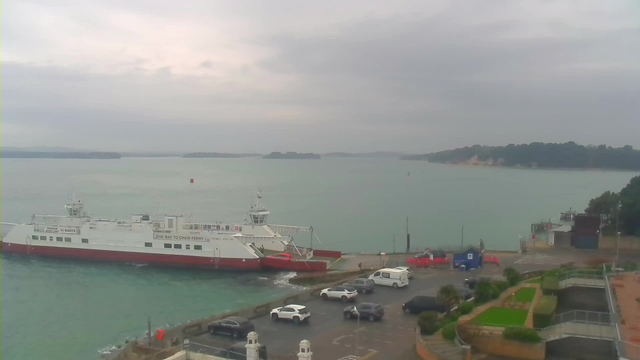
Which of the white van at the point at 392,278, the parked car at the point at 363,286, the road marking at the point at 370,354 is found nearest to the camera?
the road marking at the point at 370,354

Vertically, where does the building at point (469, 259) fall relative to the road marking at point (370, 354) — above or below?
above

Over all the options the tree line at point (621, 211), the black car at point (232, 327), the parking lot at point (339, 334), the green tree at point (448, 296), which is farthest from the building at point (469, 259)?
the black car at point (232, 327)

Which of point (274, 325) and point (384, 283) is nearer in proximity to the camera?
point (274, 325)

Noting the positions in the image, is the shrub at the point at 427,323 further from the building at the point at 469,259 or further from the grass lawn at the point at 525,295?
the building at the point at 469,259

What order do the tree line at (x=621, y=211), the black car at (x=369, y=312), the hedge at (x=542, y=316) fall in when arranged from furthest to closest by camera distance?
1. the tree line at (x=621, y=211)
2. the black car at (x=369, y=312)
3. the hedge at (x=542, y=316)

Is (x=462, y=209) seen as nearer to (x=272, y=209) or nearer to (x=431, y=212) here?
(x=431, y=212)

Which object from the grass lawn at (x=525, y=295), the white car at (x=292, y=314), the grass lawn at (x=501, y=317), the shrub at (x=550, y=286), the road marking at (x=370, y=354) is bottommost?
the road marking at (x=370, y=354)

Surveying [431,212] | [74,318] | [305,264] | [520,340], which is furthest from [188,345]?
[431,212]
